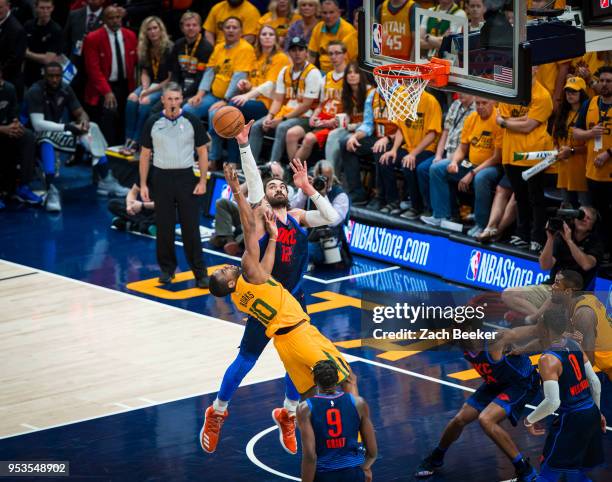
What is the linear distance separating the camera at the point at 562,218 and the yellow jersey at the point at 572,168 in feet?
3.55

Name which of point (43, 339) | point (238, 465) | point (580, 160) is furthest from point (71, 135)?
point (238, 465)

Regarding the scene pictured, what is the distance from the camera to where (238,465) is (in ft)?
32.4

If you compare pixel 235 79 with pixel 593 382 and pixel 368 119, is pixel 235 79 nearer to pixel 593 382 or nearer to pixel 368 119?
pixel 368 119

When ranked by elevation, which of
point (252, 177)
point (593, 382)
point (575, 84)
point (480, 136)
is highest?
point (575, 84)

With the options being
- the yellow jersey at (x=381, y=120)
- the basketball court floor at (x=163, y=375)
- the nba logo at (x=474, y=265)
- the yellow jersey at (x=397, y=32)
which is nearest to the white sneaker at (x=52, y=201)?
the basketball court floor at (x=163, y=375)

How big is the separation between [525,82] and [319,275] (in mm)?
5989

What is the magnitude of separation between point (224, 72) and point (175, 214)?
4.04 m

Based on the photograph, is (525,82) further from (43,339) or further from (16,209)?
(16,209)

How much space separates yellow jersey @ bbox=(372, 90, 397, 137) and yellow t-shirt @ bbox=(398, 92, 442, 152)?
0.24m

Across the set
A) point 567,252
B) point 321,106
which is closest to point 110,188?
point 321,106

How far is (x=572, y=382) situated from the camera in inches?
356

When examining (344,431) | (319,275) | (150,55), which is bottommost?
(319,275)

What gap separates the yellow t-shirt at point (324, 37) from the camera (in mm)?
17297

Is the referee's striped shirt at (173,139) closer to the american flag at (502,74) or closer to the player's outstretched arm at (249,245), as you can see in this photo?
the player's outstretched arm at (249,245)
